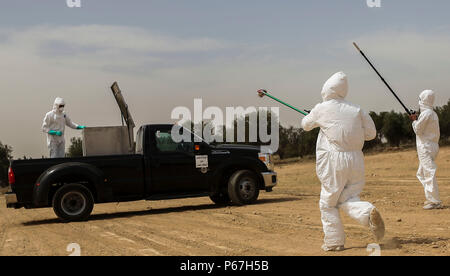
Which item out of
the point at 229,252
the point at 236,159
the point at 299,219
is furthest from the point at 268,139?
the point at 229,252

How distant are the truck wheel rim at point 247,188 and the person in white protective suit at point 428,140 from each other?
13.1 ft

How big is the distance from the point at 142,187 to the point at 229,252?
507cm

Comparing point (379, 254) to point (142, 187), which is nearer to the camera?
point (379, 254)

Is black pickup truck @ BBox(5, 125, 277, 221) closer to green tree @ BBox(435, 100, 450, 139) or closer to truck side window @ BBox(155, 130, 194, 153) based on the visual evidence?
truck side window @ BBox(155, 130, 194, 153)

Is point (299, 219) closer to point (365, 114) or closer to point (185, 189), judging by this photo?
point (185, 189)

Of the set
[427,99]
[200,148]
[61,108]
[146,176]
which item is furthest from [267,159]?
[61,108]

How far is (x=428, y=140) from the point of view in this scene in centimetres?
1115

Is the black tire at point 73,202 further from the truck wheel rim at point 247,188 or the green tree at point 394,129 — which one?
the green tree at point 394,129

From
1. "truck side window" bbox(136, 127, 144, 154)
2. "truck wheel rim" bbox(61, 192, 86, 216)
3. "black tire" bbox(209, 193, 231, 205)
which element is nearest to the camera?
"truck wheel rim" bbox(61, 192, 86, 216)

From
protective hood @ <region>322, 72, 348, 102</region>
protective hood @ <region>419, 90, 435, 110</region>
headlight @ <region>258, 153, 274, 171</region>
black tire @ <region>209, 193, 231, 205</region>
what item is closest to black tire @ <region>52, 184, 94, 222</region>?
black tire @ <region>209, 193, 231, 205</region>

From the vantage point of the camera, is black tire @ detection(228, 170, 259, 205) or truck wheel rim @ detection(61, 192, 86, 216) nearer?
truck wheel rim @ detection(61, 192, 86, 216)

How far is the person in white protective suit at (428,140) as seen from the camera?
36.1ft

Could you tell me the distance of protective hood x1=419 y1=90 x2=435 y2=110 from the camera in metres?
11.1
